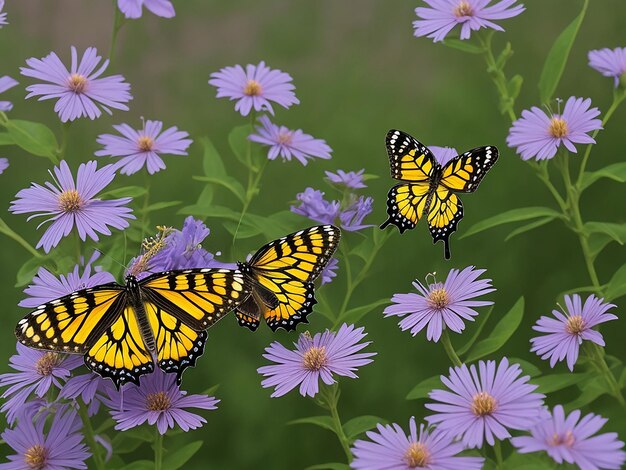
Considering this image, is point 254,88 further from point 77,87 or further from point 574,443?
point 574,443

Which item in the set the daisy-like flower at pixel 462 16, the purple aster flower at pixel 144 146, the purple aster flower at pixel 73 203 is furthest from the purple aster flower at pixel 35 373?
the daisy-like flower at pixel 462 16

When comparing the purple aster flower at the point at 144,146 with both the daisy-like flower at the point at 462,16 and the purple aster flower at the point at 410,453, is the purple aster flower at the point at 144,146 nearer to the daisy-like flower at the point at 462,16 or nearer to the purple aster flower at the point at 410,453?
the daisy-like flower at the point at 462,16

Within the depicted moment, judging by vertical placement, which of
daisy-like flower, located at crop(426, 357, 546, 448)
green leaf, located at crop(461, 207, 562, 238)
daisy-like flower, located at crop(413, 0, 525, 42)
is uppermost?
daisy-like flower, located at crop(413, 0, 525, 42)

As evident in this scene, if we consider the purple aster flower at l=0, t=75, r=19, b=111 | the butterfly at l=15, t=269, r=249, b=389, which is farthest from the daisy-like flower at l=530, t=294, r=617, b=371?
the purple aster flower at l=0, t=75, r=19, b=111

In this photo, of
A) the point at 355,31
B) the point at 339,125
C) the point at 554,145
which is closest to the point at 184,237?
the point at 554,145

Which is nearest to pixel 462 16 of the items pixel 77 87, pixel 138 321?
pixel 77 87

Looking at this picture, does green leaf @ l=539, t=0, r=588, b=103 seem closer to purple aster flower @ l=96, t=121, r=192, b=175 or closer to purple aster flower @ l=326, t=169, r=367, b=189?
purple aster flower @ l=326, t=169, r=367, b=189
